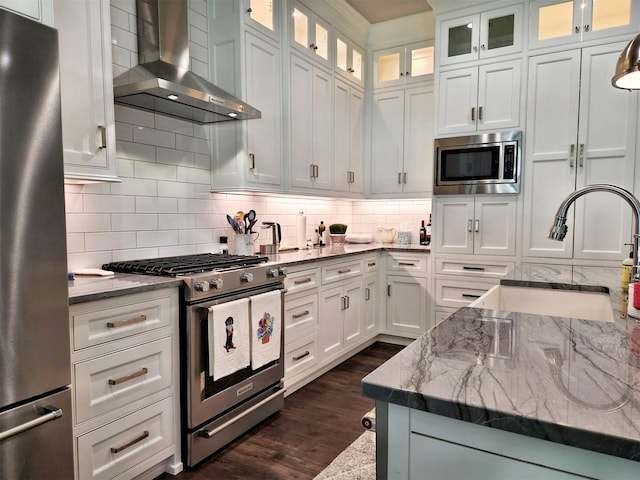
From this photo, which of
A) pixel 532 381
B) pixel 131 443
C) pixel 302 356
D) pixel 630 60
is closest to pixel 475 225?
pixel 302 356

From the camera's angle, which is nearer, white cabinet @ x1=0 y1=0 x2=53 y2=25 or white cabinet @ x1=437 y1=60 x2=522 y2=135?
white cabinet @ x1=0 y1=0 x2=53 y2=25

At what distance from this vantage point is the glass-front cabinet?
344 cm

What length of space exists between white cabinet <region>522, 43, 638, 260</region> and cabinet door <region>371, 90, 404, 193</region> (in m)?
1.23

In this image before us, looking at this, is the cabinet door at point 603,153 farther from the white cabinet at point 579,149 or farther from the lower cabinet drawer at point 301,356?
the lower cabinet drawer at point 301,356

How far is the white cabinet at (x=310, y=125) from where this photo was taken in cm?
348

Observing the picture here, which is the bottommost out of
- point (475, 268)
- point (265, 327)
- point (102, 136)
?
point (265, 327)

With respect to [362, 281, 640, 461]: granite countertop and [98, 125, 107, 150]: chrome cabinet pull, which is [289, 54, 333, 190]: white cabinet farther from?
[362, 281, 640, 461]: granite countertop

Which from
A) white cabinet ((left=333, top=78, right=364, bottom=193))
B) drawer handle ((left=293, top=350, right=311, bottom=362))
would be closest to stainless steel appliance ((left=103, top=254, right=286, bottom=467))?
drawer handle ((left=293, top=350, right=311, bottom=362))

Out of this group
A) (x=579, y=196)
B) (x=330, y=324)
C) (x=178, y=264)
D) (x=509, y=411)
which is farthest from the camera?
(x=330, y=324)

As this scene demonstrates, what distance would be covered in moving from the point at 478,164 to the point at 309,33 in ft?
5.84

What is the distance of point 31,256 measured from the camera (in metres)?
1.38

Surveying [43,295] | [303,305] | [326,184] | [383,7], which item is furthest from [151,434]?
[383,7]

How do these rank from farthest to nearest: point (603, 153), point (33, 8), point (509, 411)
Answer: point (603, 153) < point (33, 8) < point (509, 411)

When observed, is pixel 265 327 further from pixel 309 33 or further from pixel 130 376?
pixel 309 33
